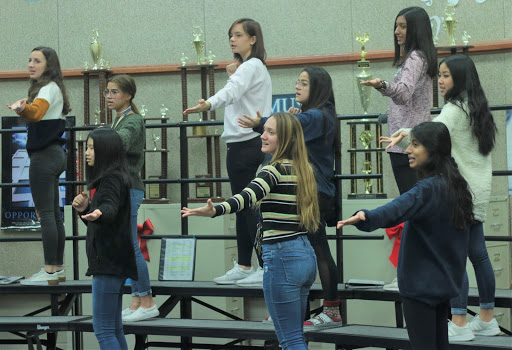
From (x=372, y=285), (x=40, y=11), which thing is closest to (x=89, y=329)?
(x=372, y=285)

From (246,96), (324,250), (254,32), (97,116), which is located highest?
(254,32)

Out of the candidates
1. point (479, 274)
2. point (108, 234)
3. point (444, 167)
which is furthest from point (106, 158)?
point (479, 274)

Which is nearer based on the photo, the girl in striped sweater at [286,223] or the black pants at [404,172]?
the girl in striped sweater at [286,223]

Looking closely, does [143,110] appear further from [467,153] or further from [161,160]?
[467,153]

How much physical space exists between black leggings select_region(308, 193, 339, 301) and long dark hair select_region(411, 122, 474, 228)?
0.93m

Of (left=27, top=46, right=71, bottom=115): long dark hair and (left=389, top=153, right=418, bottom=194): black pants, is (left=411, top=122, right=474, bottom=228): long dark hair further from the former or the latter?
(left=27, top=46, right=71, bottom=115): long dark hair

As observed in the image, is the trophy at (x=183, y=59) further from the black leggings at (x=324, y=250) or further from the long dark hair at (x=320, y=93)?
the black leggings at (x=324, y=250)

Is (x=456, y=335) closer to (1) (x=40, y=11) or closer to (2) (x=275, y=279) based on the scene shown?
(2) (x=275, y=279)

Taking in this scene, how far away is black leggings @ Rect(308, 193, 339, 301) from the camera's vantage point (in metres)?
4.18

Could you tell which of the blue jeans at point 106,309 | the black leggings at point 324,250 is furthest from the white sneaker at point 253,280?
the blue jeans at point 106,309

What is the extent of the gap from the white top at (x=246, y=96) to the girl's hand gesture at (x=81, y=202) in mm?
1001

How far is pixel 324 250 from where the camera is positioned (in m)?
4.19

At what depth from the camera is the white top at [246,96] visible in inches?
180

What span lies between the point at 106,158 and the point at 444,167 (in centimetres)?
175
